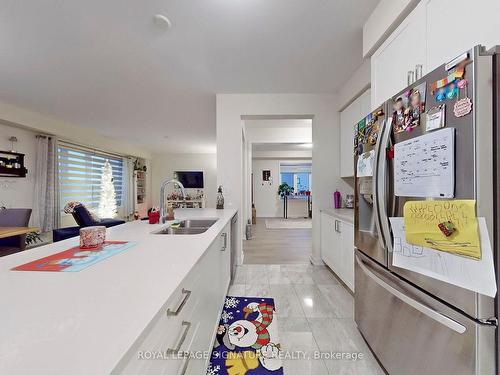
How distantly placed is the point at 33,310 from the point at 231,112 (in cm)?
300

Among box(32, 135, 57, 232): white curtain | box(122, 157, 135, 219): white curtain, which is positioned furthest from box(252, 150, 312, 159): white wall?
box(32, 135, 57, 232): white curtain

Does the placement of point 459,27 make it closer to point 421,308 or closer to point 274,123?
point 421,308

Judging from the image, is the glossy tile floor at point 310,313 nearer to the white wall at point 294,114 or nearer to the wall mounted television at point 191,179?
the white wall at point 294,114

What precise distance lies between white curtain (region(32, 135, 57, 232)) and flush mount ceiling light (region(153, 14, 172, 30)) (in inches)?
162

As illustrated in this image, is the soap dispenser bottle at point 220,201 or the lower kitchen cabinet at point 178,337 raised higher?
the soap dispenser bottle at point 220,201

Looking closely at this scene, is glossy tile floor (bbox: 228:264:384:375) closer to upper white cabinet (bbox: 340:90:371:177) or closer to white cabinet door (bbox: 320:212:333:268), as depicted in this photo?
white cabinet door (bbox: 320:212:333:268)

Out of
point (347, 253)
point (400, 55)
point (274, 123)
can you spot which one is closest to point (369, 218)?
point (347, 253)

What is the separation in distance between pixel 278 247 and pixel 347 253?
2.00 meters

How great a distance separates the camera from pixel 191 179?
27.6 ft

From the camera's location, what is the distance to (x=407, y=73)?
1.41 m

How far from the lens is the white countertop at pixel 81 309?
1.29ft

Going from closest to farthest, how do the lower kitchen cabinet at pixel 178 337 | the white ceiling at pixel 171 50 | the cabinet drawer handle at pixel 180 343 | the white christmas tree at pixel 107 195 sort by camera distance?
1. the lower kitchen cabinet at pixel 178 337
2. the cabinet drawer handle at pixel 180 343
3. the white ceiling at pixel 171 50
4. the white christmas tree at pixel 107 195

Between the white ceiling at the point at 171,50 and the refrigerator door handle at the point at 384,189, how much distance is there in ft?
3.75

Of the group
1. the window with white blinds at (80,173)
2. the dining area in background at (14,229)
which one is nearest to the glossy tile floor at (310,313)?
the dining area in background at (14,229)
